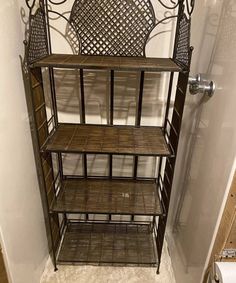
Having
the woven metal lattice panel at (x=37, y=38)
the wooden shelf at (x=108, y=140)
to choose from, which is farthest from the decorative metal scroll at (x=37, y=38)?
the wooden shelf at (x=108, y=140)

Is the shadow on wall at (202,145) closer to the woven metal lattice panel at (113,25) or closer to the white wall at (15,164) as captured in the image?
the woven metal lattice panel at (113,25)

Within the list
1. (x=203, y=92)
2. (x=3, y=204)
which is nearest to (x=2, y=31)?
(x=3, y=204)

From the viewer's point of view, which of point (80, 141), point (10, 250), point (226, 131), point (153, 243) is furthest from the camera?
point (153, 243)

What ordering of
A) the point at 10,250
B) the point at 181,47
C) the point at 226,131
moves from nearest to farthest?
the point at 226,131
the point at 10,250
the point at 181,47

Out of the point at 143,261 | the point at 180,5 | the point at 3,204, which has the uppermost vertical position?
the point at 180,5

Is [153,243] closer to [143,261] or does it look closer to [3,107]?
[143,261]

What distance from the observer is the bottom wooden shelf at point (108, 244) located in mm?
1430

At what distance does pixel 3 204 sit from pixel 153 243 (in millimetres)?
992

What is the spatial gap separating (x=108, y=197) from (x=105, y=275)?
0.46 m

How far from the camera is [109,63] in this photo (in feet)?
3.26

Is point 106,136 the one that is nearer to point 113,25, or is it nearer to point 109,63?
point 109,63

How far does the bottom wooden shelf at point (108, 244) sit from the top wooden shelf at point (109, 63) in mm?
1064

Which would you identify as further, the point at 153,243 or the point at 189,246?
the point at 153,243

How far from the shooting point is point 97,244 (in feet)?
4.99
